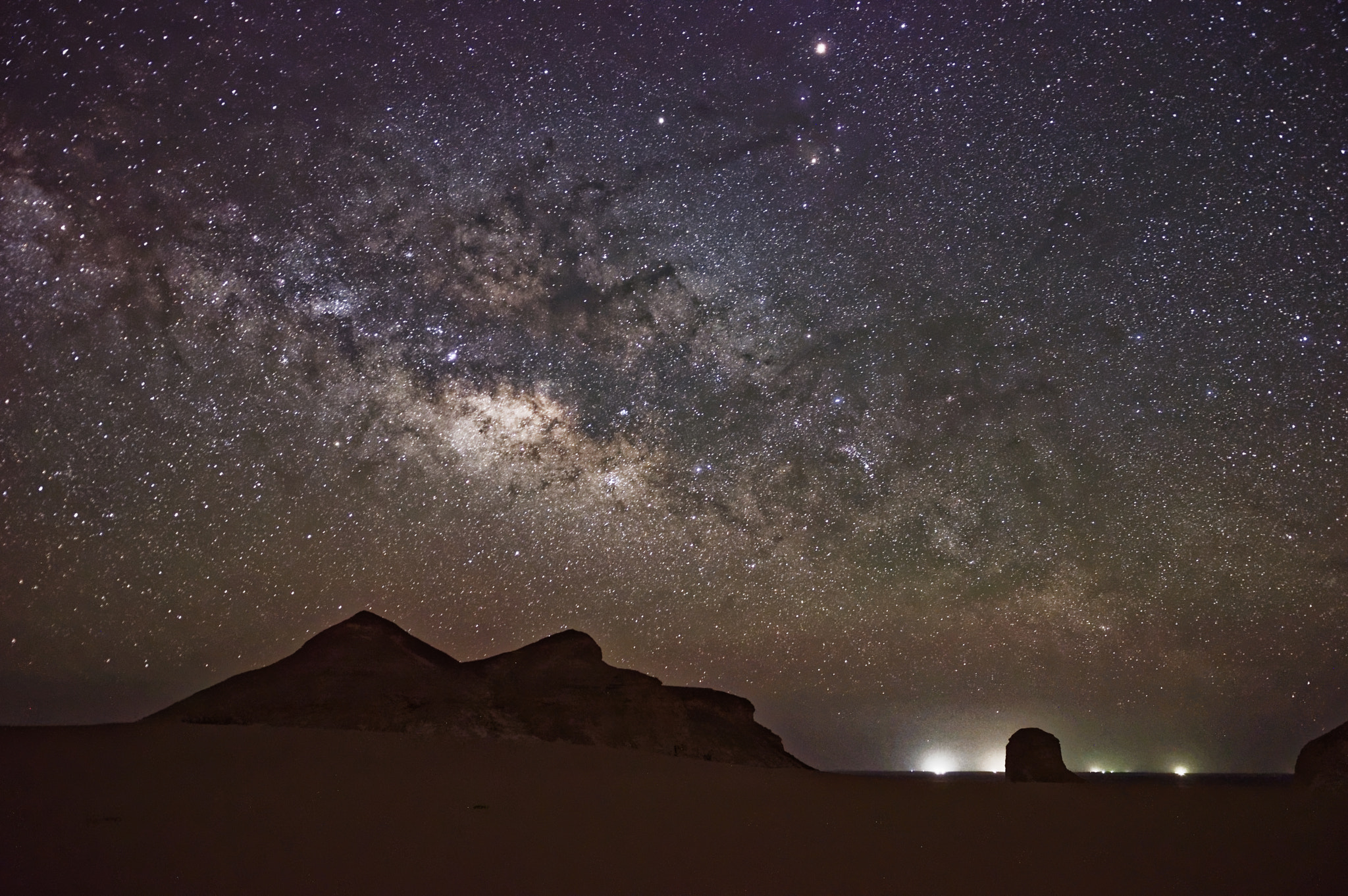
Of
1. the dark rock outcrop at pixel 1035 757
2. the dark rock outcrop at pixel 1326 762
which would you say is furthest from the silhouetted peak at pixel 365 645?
the dark rock outcrop at pixel 1326 762

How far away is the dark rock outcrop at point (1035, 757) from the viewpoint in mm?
19172

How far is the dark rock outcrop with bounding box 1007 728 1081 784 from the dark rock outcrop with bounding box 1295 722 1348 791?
5.17m

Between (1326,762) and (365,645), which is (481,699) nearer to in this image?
(365,645)

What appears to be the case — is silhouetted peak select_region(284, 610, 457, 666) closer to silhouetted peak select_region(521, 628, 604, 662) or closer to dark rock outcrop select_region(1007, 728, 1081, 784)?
silhouetted peak select_region(521, 628, 604, 662)

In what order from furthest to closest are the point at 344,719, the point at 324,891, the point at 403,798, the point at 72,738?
the point at 344,719
the point at 72,738
the point at 403,798
the point at 324,891

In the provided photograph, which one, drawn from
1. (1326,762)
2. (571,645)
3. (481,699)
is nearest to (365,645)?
(481,699)

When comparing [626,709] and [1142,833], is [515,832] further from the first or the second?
[626,709]

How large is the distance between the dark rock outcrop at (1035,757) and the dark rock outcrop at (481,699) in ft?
23.0

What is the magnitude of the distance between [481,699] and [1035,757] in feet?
53.8

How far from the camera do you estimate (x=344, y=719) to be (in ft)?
59.1

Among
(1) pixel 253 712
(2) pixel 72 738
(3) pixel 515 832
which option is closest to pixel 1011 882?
(3) pixel 515 832

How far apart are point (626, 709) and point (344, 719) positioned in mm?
8910

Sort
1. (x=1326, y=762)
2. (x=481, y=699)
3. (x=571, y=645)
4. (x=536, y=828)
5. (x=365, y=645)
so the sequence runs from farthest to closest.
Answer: (x=571, y=645) < (x=365, y=645) < (x=481, y=699) < (x=1326, y=762) < (x=536, y=828)

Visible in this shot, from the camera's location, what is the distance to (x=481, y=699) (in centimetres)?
2056
